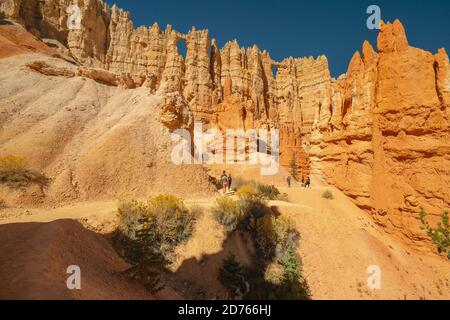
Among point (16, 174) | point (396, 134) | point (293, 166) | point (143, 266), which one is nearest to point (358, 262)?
point (396, 134)

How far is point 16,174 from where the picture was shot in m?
12.1

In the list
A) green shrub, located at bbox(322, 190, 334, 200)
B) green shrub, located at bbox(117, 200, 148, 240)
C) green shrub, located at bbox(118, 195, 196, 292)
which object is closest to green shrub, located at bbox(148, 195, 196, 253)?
green shrub, located at bbox(118, 195, 196, 292)

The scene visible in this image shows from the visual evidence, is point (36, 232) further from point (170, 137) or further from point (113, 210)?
point (170, 137)

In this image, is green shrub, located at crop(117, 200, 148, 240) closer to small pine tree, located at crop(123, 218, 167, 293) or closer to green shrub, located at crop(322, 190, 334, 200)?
small pine tree, located at crop(123, 218, 167, 293)

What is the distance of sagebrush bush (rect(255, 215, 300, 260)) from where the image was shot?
12234 mm

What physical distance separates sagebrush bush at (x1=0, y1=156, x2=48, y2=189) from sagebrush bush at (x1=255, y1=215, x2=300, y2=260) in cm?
1076

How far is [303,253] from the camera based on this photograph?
502 inches

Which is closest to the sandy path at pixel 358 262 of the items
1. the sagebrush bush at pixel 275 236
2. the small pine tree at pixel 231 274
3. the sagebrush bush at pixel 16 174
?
the sagebrush bush at pixel 275 236

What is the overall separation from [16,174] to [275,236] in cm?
1224

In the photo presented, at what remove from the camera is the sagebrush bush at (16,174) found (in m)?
11.8

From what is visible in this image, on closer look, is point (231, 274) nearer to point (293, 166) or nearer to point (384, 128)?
point (384, 128)

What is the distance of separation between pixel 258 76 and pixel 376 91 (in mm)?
56600

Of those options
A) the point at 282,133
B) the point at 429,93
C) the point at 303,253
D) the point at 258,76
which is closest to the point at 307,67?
the point at 258,76

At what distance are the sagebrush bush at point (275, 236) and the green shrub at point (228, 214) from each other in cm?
109
